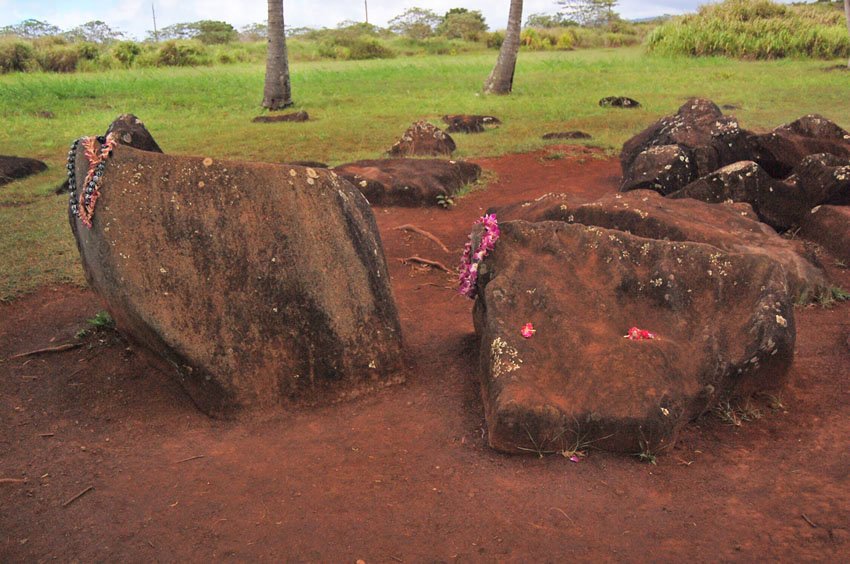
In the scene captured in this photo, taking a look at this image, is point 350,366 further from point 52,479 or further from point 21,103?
point 21,103

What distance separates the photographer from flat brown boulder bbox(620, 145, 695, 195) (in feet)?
26.4

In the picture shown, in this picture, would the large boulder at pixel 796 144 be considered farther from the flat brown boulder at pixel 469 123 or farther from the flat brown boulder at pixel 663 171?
the flat brown boulder at pixel 469 123

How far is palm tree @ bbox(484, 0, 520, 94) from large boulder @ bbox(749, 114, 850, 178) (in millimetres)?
9404

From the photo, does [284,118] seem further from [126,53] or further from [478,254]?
[126,53]

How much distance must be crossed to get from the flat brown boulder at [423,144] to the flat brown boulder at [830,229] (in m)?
5.22

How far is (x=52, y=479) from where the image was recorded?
362 cm

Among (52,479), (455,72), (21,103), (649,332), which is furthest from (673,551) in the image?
(455,72)

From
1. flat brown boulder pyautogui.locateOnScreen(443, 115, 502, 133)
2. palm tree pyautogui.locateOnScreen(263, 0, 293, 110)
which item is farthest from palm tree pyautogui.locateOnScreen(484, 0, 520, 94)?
palm tree pyautogui.locateOnScreen(263, 0, 293, 110)

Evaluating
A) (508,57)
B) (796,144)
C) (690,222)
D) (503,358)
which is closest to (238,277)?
(503,358)

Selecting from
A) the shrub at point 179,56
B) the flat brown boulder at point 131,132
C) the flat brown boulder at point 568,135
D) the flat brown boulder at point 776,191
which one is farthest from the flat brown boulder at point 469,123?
the shrub at point 179,56

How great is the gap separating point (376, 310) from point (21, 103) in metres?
14.9

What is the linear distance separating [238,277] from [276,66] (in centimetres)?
1251

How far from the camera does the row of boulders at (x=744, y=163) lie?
289 inches

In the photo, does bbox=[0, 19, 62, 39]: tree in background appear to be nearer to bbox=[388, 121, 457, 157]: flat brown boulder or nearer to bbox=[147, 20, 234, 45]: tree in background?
bbox=[147, 20, 234, 45]: tree in background
